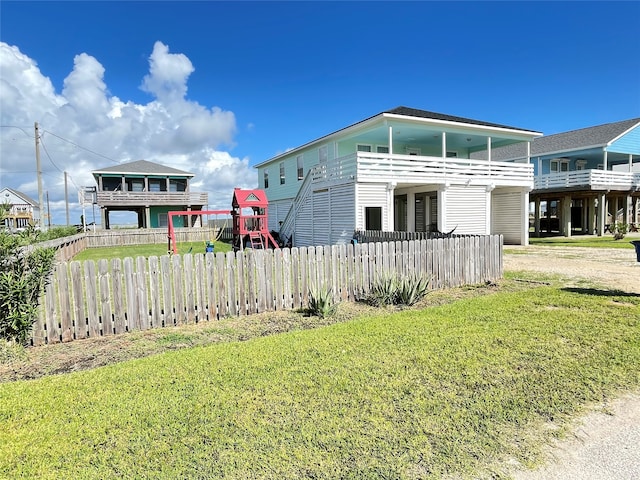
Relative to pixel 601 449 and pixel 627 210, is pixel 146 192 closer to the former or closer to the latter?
pixel 601 449

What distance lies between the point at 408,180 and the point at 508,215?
29.0ft

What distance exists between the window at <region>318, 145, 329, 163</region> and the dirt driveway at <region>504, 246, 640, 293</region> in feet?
38.9

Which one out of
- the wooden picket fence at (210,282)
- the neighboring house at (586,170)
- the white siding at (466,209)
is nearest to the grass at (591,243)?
the neighboring house at (586,170)

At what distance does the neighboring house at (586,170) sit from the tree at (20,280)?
3043 centimetres

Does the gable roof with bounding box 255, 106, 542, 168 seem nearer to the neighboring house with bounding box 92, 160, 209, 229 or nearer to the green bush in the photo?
the green bush

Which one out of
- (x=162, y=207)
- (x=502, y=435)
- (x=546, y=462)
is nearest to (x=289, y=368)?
(x=502, y=435)

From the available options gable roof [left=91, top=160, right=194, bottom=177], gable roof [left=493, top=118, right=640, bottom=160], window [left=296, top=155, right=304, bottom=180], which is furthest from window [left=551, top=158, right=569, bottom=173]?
gable roof [left=91, top=160, right=194, bottom=177]

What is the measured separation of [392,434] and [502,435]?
86 centimetres

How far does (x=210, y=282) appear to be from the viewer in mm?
6742

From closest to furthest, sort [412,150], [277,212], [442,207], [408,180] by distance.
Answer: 1. [408,180]
2. [442,207]
3. [412,150]
4. [277,212]

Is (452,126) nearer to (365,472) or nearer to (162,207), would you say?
(365,472)

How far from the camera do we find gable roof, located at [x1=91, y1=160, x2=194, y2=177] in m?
39.0

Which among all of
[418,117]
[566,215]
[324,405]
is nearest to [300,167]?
[418,117]

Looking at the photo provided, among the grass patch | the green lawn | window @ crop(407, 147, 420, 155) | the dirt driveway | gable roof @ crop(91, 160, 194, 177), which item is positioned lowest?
the green lawn
